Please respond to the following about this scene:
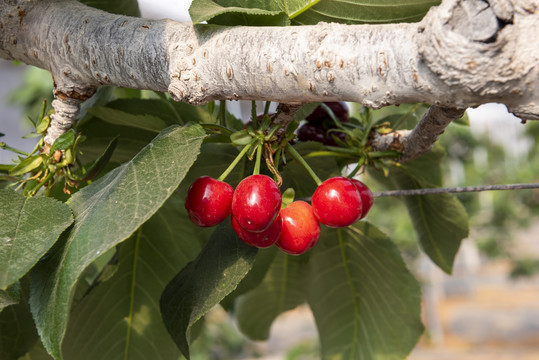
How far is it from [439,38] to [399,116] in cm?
51

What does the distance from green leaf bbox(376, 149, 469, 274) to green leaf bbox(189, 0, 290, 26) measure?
0.36m

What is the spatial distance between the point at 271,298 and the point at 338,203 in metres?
0.54

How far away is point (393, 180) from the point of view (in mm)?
910

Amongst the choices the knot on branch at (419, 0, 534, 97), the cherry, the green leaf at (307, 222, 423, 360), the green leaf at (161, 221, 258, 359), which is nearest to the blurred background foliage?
the green leaf at (307, 222, 423, 360)

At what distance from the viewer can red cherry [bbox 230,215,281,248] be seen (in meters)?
0.53

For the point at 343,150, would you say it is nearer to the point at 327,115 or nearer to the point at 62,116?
the point at 327,115

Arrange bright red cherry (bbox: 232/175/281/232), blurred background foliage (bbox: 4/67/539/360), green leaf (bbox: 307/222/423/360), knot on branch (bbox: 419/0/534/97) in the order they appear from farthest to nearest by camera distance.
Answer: blurred background foliage (bbox: 4/67/539/360) → green leaf (bbox: 307/222/423/360) → bright red cherry (bbox: 232/175/281/232) → knot on branch (bbox: 419/0/534/97)

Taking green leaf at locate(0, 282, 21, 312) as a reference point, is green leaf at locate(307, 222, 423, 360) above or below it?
below

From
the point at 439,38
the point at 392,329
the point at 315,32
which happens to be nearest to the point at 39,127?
the point at 315,32

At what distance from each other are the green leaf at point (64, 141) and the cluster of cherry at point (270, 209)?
15 centimetres

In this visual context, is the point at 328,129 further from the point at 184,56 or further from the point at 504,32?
the point at 504,32

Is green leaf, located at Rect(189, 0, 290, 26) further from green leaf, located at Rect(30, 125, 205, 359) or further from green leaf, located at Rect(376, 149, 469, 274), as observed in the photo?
green leaf, located at Rect(376, 149, 469, 274)

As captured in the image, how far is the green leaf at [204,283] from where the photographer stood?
542 millimetres

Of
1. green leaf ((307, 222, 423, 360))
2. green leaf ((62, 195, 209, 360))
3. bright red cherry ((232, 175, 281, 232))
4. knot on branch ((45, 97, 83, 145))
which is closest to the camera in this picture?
bright red cherry ((232, 175, 281, 232))
